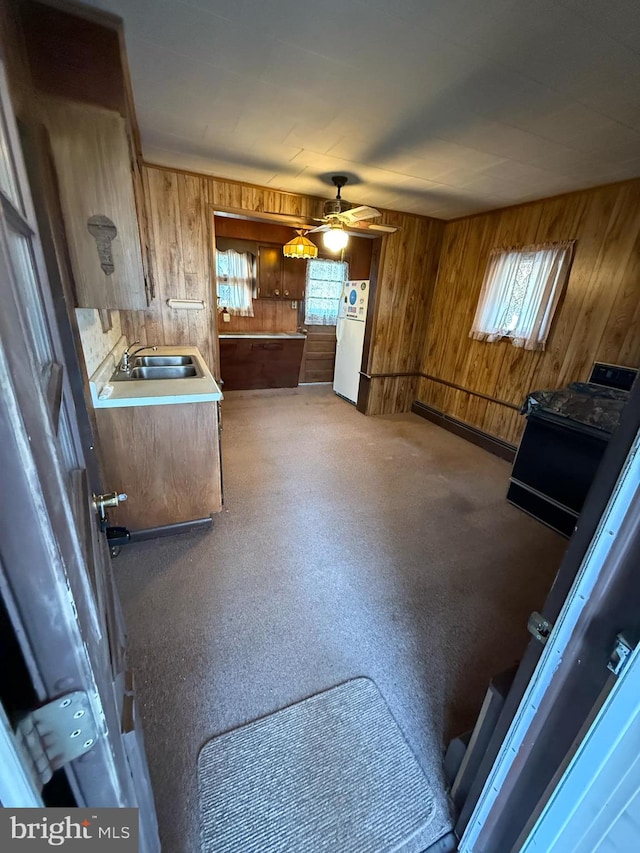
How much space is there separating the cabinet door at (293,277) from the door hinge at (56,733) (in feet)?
18.1

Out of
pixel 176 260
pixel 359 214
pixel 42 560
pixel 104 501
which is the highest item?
pixel 359 214

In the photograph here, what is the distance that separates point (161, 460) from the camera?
2.05 metres

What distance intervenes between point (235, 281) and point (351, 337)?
1.98 metres

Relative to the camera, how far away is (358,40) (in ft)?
4.42

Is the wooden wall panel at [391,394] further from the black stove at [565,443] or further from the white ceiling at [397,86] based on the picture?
the white ceiling at [397,86]

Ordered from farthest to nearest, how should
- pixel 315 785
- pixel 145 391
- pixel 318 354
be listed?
pixel 318 354 → pixel 145 391 → pixel 315 785

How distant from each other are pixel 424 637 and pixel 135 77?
307 centimetres

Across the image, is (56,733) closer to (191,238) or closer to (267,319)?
(191,238)

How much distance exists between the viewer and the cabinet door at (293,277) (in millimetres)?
5250

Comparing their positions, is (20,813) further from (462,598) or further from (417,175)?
(417,175)

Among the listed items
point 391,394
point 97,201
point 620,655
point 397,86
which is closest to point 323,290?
point 391,394

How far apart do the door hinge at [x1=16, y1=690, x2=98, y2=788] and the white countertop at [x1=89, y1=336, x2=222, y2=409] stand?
1681mm

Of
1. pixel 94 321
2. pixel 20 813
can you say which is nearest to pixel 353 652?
pixel 20 813

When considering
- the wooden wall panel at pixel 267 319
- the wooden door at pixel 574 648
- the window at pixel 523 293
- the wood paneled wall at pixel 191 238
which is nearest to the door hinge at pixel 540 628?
the wooden door at pixel 574 648
